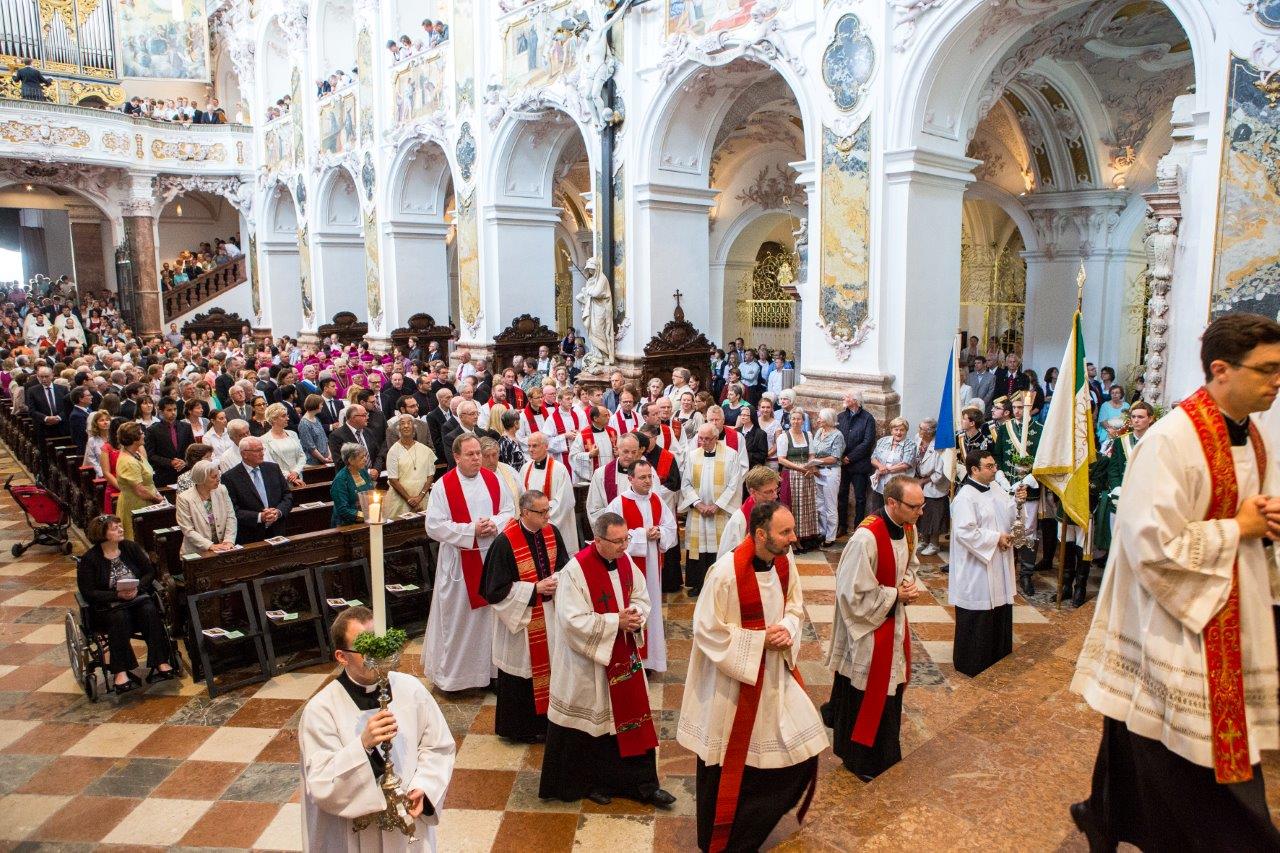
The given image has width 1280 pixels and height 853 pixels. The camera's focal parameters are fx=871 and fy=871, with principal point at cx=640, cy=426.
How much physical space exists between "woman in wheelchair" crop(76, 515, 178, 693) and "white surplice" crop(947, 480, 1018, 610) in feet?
17.2

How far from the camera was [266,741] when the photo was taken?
5035 mm

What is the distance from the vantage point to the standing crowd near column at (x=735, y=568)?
232 centimetres

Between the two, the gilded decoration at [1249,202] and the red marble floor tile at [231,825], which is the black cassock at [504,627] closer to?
the red marble floor tile at [231,825]

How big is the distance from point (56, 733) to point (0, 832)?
Answer: 1.07 meters

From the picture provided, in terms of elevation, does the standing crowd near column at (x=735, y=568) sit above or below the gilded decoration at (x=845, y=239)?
below

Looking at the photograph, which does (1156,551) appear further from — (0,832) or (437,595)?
(0,832)

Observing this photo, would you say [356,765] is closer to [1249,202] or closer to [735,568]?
[735,568]

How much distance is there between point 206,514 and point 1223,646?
6027 millimetres

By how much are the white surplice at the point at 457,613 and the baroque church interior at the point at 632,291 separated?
176 millimetres

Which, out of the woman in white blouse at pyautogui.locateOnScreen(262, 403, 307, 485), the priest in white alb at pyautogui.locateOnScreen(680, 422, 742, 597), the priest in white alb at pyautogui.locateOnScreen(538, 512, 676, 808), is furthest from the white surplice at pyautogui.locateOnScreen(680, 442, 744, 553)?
the woman in white blouse at pyautogui.locateOnScreen(262, 403, 307, 485)

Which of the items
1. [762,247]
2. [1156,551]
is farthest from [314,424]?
[762,247]

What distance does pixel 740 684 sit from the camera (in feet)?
11.8

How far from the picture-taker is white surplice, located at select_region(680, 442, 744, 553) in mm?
7289

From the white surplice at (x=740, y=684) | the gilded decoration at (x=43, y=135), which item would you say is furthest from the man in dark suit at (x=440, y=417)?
the gilded decoration at (x=43, y=135)
